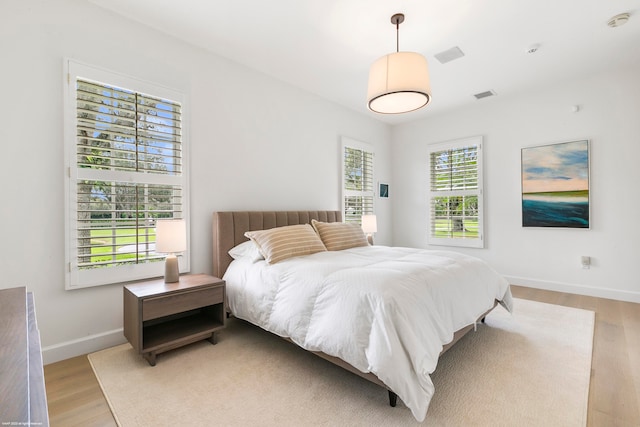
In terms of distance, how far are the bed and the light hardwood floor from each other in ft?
2.43

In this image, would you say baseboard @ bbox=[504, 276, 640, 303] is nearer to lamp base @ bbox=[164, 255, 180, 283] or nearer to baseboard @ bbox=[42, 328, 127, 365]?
lamp base @ bbox=[164, 255, 180, 283]

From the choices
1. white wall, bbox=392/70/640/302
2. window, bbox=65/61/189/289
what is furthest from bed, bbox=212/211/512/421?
white wall, bbox=392/70/640/302

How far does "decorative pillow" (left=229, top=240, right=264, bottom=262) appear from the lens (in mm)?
2671

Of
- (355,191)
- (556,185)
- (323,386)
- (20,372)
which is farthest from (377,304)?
(556,185)

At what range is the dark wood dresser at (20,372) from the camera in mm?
538

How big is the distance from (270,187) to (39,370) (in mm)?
2971

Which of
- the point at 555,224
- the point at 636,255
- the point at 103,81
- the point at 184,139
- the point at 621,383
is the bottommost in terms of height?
the point at 621,383

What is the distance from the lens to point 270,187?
141 inches

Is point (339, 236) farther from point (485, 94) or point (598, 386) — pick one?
point (485, 94)

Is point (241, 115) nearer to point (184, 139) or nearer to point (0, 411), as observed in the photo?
point (184, 139)

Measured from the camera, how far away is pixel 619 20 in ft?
8.39

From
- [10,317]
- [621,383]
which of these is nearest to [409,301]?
[621,383]

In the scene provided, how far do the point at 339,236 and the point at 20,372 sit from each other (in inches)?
108

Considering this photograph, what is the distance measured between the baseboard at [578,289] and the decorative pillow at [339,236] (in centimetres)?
259
